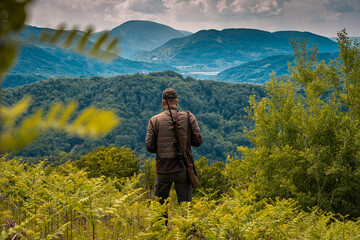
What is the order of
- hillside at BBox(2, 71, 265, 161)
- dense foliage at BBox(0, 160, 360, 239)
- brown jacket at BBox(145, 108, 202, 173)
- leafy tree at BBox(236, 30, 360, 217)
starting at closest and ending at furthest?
dense foliage at BBox(0, 160, 360, 239) → brown jacket at BBox(145, 108, 202, 173) → leafy tree at BBox(236, 30, 360, 217) → hillside at BBox(2, 71, 265, 161)

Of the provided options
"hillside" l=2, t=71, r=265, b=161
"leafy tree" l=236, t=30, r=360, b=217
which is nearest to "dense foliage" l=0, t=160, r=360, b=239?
"leafy tree" l=236, t=30, r=360, b=217

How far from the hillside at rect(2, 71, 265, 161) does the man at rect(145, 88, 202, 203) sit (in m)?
A: 94.2

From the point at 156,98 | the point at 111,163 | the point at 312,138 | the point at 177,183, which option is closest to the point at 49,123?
the point at 177,183

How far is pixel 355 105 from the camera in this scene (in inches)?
448

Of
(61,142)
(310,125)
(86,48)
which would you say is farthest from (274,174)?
(61,142)

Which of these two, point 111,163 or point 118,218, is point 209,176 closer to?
point 111,163

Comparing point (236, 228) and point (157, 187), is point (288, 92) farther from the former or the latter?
point (236, 228)

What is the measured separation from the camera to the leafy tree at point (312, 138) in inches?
374

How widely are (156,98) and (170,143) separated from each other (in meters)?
133

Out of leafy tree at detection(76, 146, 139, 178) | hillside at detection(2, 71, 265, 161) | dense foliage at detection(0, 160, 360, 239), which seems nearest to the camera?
dense foliage at detection(0, 160, 360, 239)

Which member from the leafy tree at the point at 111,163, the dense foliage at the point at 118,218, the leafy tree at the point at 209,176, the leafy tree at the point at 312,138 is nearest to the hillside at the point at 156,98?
the leafy tree at the point at 312,138

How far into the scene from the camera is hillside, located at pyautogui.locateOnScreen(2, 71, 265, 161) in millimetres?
108262

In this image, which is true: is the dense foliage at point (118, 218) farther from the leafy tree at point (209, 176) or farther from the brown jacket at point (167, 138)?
the leafy tree at point (209, 176)

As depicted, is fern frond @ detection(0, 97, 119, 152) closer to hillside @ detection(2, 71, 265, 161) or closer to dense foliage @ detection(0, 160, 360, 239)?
dense foliage @ detection(0, 160, 360, 239)
